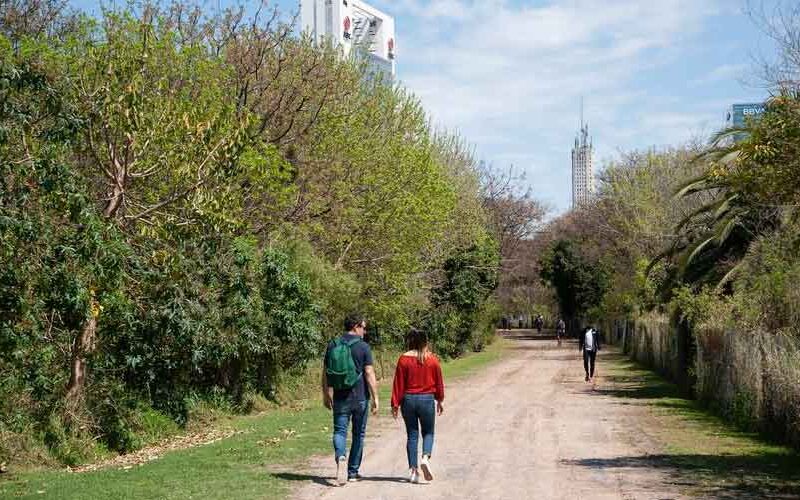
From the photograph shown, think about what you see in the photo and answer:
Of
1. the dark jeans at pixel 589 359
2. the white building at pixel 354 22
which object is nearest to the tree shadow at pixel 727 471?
the dark jeans at pixel 589 359

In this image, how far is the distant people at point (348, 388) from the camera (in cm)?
1181

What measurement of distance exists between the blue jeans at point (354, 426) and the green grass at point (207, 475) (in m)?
0.81

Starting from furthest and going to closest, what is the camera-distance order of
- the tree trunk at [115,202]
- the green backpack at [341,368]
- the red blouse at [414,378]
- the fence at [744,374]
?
the tree trunk at [115,202] < the fence at [744,374] < the red blouse at [414,378] < the green backpack at [341,368]

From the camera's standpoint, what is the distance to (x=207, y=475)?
41.8ft

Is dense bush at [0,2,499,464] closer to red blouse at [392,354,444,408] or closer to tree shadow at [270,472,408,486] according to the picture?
tree shadow at [270,472,408,486]

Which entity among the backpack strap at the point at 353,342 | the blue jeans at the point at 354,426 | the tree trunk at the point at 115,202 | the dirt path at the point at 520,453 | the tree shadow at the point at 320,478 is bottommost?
the tree shadow at the point at 320,478

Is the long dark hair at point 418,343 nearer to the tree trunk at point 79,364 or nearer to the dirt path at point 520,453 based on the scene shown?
the dirt path at point 520,453

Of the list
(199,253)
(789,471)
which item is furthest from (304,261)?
(789,471)

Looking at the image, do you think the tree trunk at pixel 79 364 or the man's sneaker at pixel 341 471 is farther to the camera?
the tree trunk at pixel 79 364

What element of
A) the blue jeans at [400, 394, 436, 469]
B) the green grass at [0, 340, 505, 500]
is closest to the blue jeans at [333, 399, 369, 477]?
the blue jeans at [400, 394, 436, 469]

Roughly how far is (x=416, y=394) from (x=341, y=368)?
3.04 ft

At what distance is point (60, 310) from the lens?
15.0 metres

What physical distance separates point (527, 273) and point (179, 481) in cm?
7885

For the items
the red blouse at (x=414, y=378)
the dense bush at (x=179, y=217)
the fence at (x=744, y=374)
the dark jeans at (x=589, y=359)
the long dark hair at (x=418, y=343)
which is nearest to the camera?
the red blouse at (x=414, y=378)
